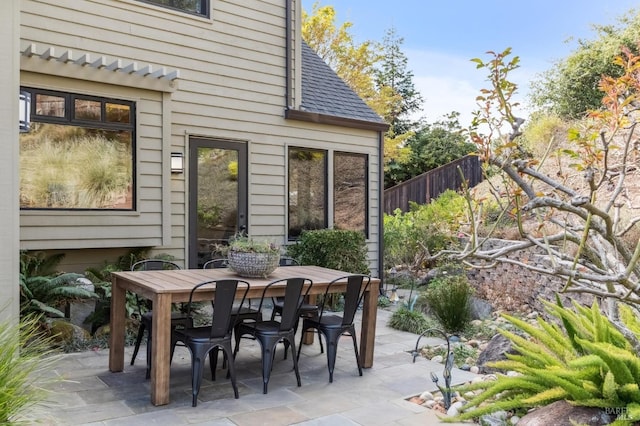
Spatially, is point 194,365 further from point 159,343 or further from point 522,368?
point 522,368

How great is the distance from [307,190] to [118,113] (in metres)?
3.06

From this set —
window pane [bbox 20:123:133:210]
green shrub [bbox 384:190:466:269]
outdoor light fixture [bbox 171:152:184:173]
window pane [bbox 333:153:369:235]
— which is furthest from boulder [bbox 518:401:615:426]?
green shrub [bbox 384:190:466:269]

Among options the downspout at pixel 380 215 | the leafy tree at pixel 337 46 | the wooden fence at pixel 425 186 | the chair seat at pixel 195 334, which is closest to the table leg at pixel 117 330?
the chair seat at pixel 195 334

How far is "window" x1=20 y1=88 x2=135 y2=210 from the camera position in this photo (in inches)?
222

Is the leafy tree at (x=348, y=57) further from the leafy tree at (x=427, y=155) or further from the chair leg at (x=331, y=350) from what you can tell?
the chair leg at (x=331, y=350)

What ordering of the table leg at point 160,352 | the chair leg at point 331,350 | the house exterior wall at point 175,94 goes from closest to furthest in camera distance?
the table leg at point 160,352, the chair leg at point 331,350, the house exterior wall at point 175,94

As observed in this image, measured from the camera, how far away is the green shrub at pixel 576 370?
8.72 feet

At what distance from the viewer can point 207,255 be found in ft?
23.5

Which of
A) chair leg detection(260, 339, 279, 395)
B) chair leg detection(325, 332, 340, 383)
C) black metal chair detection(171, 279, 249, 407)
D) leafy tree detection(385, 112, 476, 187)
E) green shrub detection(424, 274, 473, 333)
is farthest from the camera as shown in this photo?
leafy tree detection(385, 112, 476, 187)

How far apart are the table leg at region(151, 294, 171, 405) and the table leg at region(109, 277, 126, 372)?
0.85 metres

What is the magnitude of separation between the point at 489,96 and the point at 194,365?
8.51 ft

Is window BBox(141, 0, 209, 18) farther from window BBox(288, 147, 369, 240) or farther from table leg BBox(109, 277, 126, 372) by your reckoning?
table leg BBox(109, 277, 126, 372)

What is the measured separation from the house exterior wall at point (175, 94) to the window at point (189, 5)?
112 mm

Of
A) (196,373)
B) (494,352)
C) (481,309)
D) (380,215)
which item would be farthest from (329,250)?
(196,373)
